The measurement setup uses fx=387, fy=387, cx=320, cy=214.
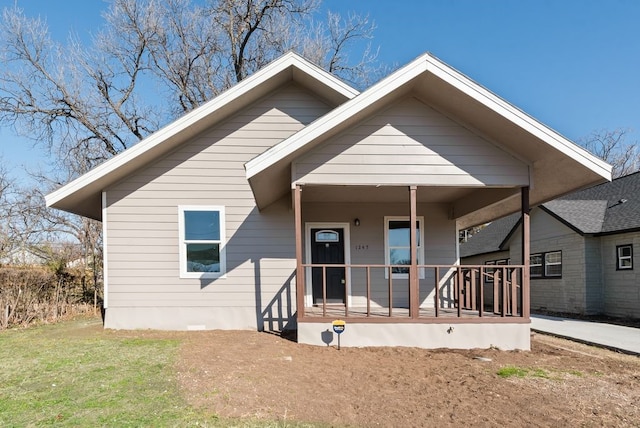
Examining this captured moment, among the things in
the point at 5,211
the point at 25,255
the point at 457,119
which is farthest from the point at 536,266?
the point at 5,211

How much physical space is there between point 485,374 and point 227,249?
541 centimetres

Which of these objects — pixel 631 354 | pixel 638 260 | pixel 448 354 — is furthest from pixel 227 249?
pixel 638 260

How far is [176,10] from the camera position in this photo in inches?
706

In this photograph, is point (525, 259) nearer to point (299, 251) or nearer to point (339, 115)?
point (299, 251)

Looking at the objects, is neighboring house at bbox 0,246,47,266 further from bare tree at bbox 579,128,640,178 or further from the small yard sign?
bare tree at bbox 579,128,640,178

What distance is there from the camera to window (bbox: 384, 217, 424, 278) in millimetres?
9227

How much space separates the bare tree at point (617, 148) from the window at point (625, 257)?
27.2 meters

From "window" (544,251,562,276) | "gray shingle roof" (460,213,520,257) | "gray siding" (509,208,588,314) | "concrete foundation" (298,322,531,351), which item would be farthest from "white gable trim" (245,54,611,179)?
"gray shingle roof" (460,213,520,257)

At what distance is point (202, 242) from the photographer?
828cm

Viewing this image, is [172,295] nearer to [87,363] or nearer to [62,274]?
[87,363]

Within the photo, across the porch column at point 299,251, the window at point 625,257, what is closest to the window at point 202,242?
the porch column at point 299,251

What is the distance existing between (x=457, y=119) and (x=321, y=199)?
3.40m

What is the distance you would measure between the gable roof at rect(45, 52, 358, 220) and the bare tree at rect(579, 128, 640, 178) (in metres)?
35.5

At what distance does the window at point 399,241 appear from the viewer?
363 inches
